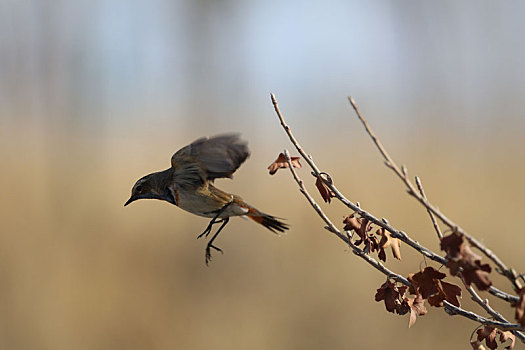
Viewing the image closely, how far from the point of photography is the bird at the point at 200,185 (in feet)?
4.19

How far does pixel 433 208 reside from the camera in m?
0.76

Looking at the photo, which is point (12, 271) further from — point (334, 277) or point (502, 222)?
point (502, 222)

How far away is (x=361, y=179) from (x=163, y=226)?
2.76 m

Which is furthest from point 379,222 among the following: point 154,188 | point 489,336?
point 154,188

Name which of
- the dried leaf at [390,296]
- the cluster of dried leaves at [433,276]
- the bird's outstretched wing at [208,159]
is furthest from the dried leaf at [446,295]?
the bird's outstretched wing at [208,159]

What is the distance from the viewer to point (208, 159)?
131 centimetres

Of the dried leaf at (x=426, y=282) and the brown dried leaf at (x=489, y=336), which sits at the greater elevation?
the dried leaf at (x=426, y=282)

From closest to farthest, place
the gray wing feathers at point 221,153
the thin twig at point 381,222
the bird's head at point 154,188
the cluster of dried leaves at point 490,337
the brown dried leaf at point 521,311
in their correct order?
the brown dried leaf at point 521,311 < the thin twig at point 381,222 < the cluster of dried leaves at point 490,337 < the gray wing feathers at point 221,153 < the bird's head at point 154,188

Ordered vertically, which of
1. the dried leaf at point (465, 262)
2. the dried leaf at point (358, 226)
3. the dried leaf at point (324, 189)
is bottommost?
the dried leaf at point (465, 262)

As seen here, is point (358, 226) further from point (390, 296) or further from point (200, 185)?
point (200, 185)

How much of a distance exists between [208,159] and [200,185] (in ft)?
0.33

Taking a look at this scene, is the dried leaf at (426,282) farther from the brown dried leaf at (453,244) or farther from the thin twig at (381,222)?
the brown dried leaf at (453,244)

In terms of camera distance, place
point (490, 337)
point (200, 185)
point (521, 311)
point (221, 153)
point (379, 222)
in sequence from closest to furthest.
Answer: point (521, 311) < point (379, 222) < point (490, 337) < point (221, 153) < point (200, 185)

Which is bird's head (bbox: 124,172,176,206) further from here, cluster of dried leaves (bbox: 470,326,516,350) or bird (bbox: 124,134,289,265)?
cluster of dried leaves (bbox: 470,326,516,350)
